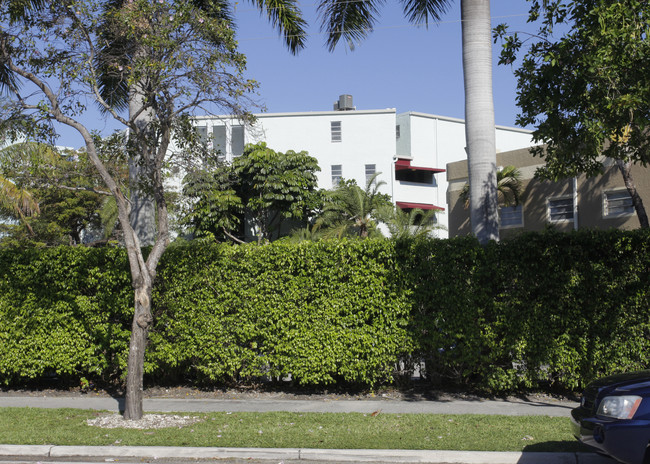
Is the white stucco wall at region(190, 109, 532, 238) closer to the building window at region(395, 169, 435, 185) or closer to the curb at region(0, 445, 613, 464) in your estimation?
the building window at region(395, 169, 435, 185)

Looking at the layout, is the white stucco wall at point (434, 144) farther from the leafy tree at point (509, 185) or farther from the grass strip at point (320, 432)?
Result: the grass strip at point (320, 432)

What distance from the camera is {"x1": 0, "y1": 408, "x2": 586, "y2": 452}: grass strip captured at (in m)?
7.73

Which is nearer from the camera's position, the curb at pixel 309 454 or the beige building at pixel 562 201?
the curb at pixel 309 454

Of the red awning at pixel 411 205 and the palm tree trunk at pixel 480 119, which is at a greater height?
the red awning at pixel 411 205

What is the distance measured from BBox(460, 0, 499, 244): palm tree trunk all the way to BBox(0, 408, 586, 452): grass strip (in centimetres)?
403

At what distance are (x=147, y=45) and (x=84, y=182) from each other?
10.2ft

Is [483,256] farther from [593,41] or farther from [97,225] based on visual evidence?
[97,225]

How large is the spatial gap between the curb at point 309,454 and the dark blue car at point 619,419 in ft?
3.26

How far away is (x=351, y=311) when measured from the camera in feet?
36.6

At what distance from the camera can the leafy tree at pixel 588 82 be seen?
29.5ft

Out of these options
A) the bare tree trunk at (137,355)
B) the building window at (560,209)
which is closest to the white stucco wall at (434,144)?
the building window at (560,209)

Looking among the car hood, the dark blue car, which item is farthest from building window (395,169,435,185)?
the dark blue car

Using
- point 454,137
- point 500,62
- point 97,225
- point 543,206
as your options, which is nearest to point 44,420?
point 500,62

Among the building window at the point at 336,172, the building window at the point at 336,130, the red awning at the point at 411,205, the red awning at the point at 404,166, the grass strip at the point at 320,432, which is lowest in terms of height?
the grass strip at the point at 320,432
